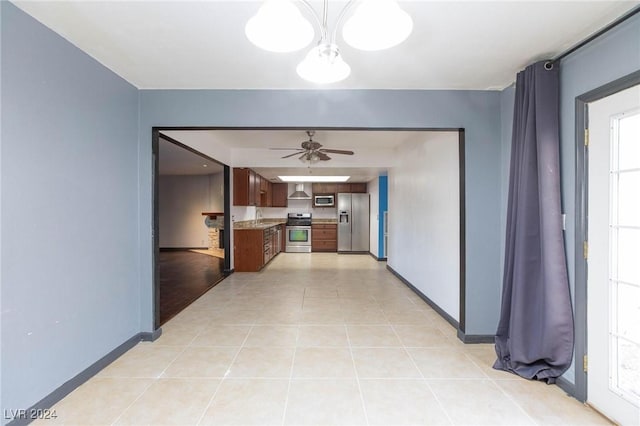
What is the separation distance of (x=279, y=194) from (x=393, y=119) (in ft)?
21.4

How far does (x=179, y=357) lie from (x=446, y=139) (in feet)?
11.6

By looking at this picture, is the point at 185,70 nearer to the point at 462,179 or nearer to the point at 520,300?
the point at 462,179

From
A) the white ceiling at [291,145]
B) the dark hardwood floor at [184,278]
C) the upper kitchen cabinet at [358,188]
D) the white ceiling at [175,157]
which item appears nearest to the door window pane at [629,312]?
the white ceiling at [291,145]

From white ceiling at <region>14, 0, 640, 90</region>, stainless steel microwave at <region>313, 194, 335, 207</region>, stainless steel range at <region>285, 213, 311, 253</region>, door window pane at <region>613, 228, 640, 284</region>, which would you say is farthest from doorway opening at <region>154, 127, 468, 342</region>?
stainless steel microwave at <region>313, 194, 335, 207</region>

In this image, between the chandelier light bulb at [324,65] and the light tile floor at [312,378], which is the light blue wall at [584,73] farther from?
the chandelier light bulb at [324,65]

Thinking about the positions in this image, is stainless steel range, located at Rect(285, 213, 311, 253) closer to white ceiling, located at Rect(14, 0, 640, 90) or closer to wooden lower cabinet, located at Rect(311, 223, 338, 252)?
wooden lower cabinet, located at Rect(311, 223, 338, 252)

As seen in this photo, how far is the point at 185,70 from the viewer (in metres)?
2.39

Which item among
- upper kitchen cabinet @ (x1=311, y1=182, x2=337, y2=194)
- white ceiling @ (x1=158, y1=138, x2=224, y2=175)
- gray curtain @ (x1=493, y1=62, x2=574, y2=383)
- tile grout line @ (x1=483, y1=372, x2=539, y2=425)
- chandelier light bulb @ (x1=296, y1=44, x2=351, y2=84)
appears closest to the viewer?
chandelier light bulb @ (x1=296, y1=44, x2=351, y2=84)

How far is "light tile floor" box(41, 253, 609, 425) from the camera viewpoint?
1.80 meters

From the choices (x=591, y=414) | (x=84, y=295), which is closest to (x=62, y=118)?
(x=84, y=295)

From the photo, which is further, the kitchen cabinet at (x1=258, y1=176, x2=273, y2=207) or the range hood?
the range hood

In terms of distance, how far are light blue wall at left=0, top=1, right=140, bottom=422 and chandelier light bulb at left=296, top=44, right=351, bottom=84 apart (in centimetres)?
168

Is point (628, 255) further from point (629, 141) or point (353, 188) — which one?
point (353, 188)

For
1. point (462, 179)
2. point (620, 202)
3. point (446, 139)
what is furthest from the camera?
point (446, 139)
